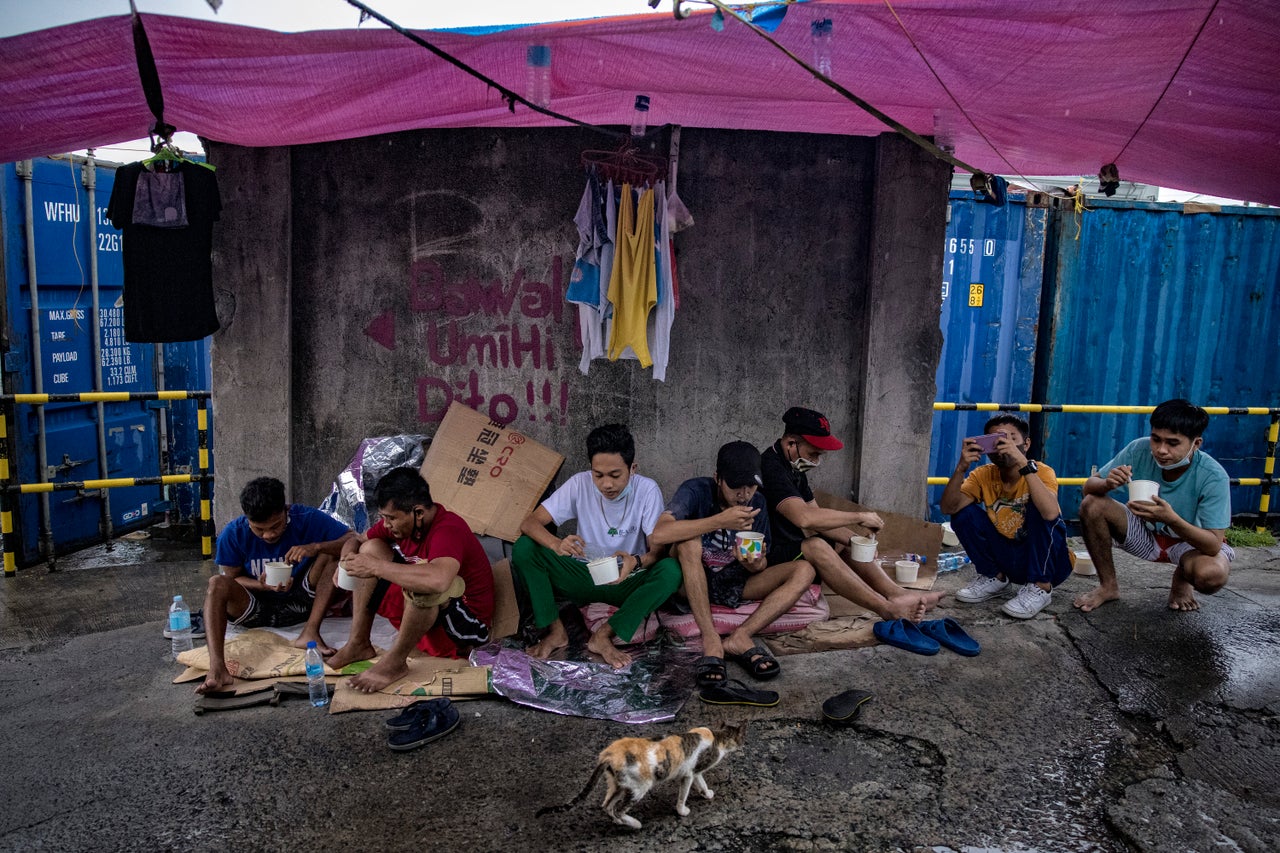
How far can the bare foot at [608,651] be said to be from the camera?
404 cm

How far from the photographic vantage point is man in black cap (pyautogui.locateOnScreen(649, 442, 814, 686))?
3.98 m

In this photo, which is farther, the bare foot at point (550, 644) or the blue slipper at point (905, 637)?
the blue slipper at point (905, 637)

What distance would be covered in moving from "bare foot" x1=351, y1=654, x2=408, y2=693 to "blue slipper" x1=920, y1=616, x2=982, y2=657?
253 centimetres

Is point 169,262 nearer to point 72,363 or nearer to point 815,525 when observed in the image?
point 72,363

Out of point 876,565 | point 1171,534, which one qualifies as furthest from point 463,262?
point 1171,534

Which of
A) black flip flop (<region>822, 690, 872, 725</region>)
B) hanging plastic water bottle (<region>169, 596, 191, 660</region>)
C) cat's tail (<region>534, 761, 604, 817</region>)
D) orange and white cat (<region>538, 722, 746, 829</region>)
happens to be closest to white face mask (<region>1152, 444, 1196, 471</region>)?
black flip flop (<region>822, 690, 872, 725</region>)

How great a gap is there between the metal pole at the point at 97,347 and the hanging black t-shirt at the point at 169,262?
1.93 metres

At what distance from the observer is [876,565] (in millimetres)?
4621

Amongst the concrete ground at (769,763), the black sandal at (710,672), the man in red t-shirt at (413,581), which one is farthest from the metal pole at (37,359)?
the black sandal at (710,672)

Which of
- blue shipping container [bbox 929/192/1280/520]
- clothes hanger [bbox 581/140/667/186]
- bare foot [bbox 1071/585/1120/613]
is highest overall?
clothes hanger [bbox 581/140/667/186]

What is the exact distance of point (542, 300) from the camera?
16.9 ft

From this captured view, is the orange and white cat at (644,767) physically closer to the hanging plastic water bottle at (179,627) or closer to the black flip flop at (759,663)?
the black flip flop at (759,663)

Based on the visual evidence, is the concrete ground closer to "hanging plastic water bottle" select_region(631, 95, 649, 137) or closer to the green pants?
the green pants

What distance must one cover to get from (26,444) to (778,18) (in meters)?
5.54
